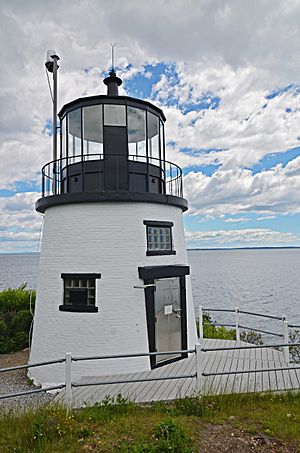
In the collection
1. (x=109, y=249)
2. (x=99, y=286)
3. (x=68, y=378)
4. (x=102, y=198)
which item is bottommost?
(x=68, y=378)

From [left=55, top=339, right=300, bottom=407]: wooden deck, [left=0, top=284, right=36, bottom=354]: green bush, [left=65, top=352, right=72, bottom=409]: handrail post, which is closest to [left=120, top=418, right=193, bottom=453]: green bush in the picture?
[left=55, top=339, right=300, bottom=407]: wooden deck

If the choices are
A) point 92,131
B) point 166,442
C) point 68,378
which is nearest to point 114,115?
point 92,131

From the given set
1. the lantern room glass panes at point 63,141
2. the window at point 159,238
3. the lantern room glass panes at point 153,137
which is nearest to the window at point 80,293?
the window at point 159,238

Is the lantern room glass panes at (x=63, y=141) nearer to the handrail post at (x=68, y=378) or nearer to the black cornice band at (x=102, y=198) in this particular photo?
the black cornice band at (x=102, y=198)

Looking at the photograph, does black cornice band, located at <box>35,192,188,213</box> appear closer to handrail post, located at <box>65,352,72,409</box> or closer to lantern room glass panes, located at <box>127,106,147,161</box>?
lantern room glass panes, located at <box>127,106,147,161</box>

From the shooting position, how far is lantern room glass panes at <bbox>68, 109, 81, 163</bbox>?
364 inches

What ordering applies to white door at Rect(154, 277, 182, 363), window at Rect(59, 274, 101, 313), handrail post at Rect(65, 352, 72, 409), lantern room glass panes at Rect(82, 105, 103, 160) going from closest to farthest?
handrail post at Rect(65, 352, 72, 409)
window at Rect(59, 274, 101, 313)
white door at Rect(154, 277, 182, 363)
lantern room glass panes at Rect(82, 105, 103, 160)

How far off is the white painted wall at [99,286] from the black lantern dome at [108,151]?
1.00ft

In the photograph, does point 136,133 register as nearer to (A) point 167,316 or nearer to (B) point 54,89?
(B) point 54,89

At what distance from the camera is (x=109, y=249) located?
875cm

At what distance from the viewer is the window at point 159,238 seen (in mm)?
9148

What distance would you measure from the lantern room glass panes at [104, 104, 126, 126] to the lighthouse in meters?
0.02

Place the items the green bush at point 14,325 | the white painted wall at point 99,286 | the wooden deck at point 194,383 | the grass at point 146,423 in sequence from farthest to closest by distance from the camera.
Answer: the green bush at point 14,325
the white painted wall at point 99,286
the wooden deck at point 194,383
the grass at point 146,423

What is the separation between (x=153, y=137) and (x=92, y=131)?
1619mm
